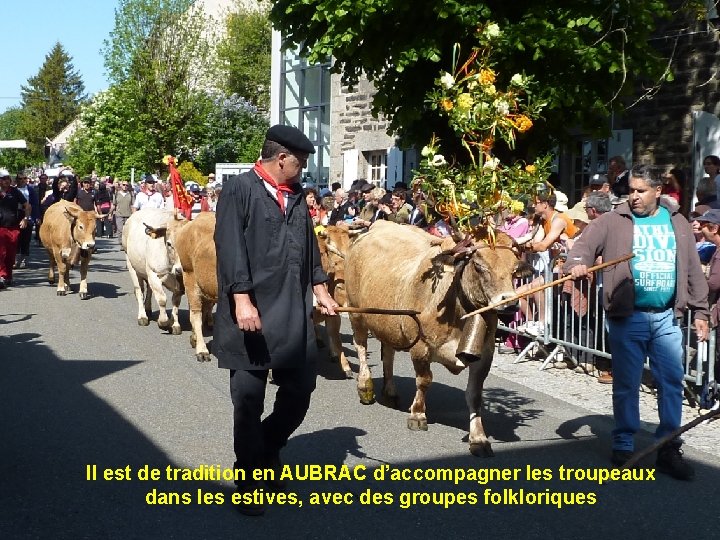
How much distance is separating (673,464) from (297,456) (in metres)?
2.49

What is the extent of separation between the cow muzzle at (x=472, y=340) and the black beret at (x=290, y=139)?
2018 millimetres

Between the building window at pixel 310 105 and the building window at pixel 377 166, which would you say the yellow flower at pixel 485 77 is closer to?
the building window at pixel 377 166

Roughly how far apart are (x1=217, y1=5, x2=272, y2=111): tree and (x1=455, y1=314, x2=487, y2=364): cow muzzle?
188 feet

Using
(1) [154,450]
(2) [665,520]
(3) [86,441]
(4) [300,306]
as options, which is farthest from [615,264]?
(3) [86,441]

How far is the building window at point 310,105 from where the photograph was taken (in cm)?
3375

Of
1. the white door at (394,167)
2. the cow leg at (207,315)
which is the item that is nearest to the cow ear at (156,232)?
the cow leg at (207,315)

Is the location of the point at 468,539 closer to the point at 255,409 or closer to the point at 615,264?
the point at 255,409

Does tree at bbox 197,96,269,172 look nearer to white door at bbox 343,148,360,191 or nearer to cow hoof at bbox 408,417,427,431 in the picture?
white door at bbox 343,148,360,191

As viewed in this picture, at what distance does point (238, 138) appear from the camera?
2092 inches

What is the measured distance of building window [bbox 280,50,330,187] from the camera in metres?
33.8

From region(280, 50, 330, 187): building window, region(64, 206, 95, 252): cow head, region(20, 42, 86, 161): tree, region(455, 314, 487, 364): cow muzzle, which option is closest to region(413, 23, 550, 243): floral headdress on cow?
region(455, 314, 487, 364): cow muzzle

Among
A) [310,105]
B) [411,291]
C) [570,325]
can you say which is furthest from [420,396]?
[310,105]

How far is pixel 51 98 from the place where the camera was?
4550 inches

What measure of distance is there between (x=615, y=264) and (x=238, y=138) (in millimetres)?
47291
